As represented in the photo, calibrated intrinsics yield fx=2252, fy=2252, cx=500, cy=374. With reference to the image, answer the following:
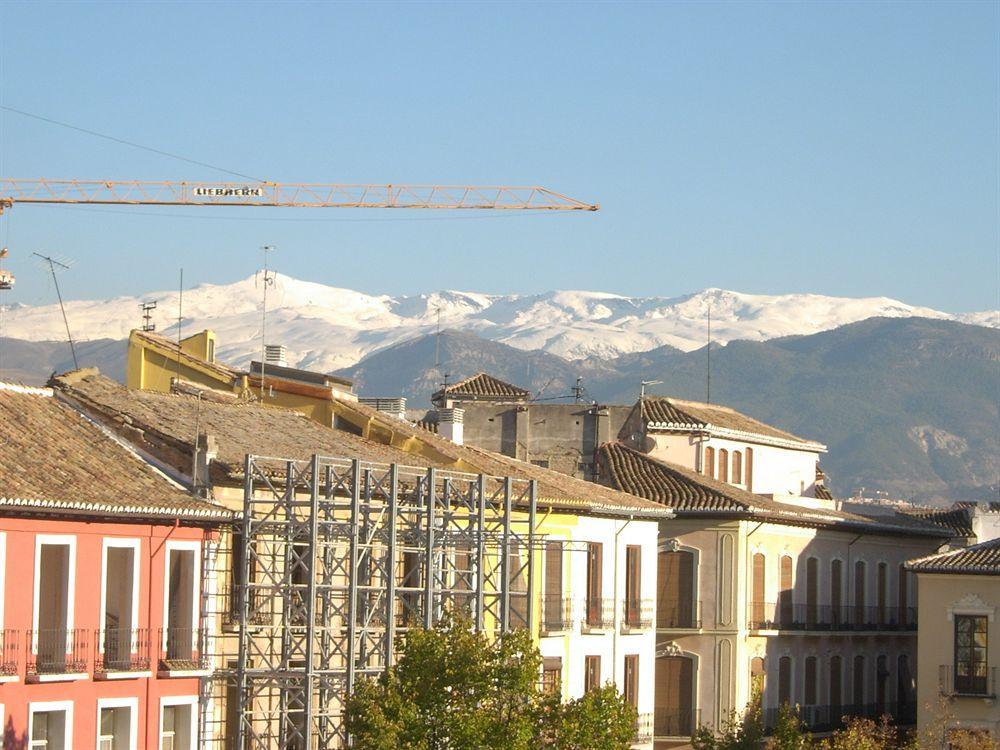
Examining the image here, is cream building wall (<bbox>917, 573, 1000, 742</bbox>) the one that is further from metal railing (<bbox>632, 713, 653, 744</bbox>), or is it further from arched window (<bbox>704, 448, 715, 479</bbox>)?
arched window (<bbox>704, 448, 715, 479</bbox>)

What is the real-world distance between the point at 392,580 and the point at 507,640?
7498mm

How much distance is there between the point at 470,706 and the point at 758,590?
35.5 metres

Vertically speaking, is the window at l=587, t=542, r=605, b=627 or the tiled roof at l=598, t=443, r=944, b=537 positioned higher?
the tiled roof at l=598, t=443, r=944, b=537

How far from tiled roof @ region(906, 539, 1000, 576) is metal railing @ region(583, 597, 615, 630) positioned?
415 inches

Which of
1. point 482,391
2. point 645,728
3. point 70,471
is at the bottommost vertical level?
point 645,728

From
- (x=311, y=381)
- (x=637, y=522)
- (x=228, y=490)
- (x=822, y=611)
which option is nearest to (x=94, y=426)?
(x=228, y=490)

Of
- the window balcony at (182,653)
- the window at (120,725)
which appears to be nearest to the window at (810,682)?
the window balcony at (182,653)

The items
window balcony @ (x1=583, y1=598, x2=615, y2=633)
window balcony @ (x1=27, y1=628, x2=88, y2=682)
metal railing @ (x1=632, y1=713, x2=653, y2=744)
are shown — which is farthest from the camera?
metal railing @ (x1=632, y1=713, x2=653, y2=744)

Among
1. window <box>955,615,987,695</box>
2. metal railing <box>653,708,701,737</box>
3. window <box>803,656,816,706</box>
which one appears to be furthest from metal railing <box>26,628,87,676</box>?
window <box>803,656,816,706</box>

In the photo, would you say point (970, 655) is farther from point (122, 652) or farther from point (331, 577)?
point (122, 652)

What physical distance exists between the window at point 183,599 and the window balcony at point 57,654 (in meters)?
3.06

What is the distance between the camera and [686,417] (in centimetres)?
8712

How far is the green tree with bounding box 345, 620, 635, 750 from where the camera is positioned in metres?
41.8

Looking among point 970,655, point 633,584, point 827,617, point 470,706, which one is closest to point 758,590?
point 827,617
